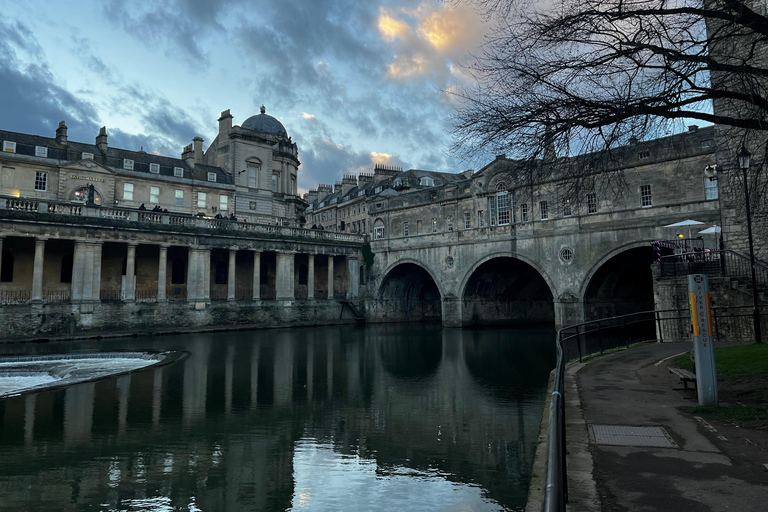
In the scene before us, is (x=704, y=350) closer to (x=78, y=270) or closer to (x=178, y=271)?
(x=78, y=270)

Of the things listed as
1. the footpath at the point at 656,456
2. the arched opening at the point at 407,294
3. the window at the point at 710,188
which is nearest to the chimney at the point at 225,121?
the arched opening at the point at 407,294

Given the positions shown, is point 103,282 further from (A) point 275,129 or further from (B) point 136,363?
(A) point 275,129

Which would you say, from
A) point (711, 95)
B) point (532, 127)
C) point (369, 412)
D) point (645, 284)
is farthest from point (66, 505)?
point (645, 284)

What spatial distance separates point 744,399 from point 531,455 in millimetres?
3632

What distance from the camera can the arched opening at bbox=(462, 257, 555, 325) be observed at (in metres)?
37.2

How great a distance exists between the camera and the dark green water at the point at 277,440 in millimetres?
6445

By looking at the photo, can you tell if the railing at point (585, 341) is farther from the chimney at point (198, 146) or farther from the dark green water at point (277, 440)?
the chimney at point (198, 146)

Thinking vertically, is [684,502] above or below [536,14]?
below

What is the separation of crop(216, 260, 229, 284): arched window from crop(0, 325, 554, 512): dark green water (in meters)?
24.4

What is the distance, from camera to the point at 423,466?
7.50m

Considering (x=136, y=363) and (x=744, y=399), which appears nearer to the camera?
(x=744, y=399)

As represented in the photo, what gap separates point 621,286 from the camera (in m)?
32.8

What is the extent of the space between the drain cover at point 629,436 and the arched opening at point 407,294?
35.1 meters

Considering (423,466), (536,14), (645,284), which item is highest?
(536,14)
